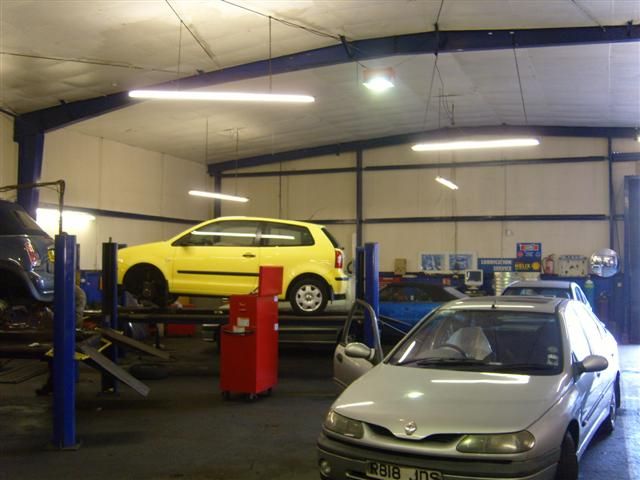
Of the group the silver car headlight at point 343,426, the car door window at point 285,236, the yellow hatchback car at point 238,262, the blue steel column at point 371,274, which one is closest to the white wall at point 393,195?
the yellow hatchback car at point 238,262

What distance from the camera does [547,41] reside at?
9352 millimetres

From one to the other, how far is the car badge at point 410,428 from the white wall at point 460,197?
14093 millimetres

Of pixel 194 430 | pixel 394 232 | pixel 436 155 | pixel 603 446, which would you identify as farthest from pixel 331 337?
pixel 436 155

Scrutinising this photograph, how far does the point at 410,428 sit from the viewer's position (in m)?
3.17

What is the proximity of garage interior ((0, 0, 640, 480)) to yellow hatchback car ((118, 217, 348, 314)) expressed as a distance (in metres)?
0.66

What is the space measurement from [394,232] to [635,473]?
1325 cm

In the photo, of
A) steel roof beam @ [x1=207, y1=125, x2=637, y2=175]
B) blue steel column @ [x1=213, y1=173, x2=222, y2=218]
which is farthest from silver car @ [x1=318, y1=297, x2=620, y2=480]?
blue steel column @ [x1=213, y1=173, x2=222, y2=218]

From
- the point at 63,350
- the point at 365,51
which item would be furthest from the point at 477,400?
the point at 365,51

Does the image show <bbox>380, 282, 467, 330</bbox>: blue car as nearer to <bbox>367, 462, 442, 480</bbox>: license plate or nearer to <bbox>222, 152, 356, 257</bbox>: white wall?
<bbox>222, 152, 356, 257</bbox>: white wall

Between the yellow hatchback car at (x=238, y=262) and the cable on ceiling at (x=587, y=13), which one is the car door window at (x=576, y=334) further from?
the cable on ceiling at (x=587, y=13)

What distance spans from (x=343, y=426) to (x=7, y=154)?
1051cm

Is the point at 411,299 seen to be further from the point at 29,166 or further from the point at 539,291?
the point at 29,166

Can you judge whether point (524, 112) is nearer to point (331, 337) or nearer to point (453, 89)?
point (453, 89)

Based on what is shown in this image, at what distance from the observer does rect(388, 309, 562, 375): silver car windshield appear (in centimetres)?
390
